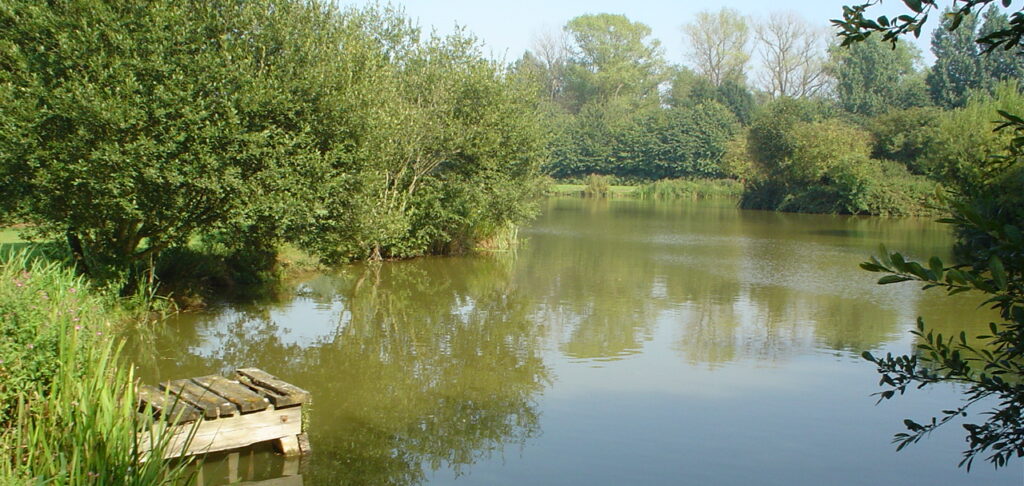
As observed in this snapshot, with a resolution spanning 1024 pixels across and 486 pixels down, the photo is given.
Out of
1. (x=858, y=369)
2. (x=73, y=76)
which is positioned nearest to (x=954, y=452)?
(x=858, y=369)

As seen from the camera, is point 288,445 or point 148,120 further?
point 148,120

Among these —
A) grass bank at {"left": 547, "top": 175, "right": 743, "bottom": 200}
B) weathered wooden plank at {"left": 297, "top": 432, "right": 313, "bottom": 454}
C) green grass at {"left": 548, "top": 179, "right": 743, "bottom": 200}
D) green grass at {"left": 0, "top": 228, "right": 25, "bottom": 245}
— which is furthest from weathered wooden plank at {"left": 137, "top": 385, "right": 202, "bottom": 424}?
green grass at {"left": 548, "top": 179, "right": 743, "bottom": 200}

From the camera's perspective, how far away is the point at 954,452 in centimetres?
856

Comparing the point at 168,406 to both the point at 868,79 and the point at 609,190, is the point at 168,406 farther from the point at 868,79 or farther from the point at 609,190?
the point at 868,79

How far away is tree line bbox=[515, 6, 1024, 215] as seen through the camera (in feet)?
149

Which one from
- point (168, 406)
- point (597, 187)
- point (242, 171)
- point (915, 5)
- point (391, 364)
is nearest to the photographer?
point (915, 5)

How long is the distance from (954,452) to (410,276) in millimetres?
13507

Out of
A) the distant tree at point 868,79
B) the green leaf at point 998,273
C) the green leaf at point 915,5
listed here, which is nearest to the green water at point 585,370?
the green leaf at point 998,273

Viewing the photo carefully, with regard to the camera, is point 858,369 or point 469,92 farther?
point 469,92

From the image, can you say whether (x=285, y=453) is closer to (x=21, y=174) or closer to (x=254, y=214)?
(x=254, y=214)

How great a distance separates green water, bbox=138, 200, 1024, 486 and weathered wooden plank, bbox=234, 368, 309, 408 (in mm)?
537

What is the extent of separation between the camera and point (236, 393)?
746 cm

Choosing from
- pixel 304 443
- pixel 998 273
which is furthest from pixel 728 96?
pixel 998 273

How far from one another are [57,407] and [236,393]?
1.94m
